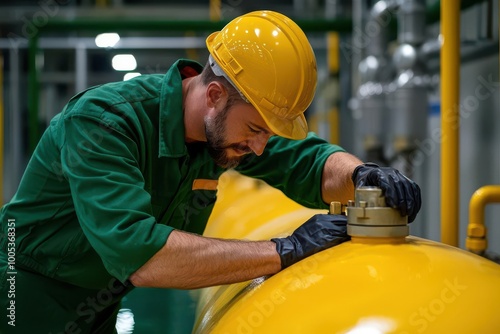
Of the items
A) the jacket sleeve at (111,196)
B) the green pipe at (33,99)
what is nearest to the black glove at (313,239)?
the jacket sleeve at (111,196)

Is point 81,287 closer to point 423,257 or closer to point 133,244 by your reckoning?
point 133,244

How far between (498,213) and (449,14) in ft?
4.09

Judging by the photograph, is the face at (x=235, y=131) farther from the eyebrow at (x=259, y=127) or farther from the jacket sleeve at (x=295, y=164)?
the jacket sleeve at (x=295, y=164)

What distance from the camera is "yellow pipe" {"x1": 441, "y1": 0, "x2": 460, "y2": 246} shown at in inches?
82.7

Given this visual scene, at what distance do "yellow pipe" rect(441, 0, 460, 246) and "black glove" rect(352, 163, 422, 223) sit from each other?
2.13 feet

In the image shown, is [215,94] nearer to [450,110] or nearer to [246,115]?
[246,115]

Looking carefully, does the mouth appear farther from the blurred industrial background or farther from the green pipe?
the green pipe

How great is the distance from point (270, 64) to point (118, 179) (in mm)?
415

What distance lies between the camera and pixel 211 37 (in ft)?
5.57

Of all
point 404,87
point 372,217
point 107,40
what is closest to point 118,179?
point 372,217

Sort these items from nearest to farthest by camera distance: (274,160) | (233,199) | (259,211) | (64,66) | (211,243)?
(211,243)
(274,160)
(259,211)
(233,199)
(64,66)

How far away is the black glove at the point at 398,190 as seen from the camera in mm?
1359

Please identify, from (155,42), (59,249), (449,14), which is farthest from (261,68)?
(155,42)

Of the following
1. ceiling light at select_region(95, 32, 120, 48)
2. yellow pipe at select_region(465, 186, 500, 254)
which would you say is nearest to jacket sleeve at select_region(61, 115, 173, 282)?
yellow pipe at select_region(465, 186, 500, 254)
